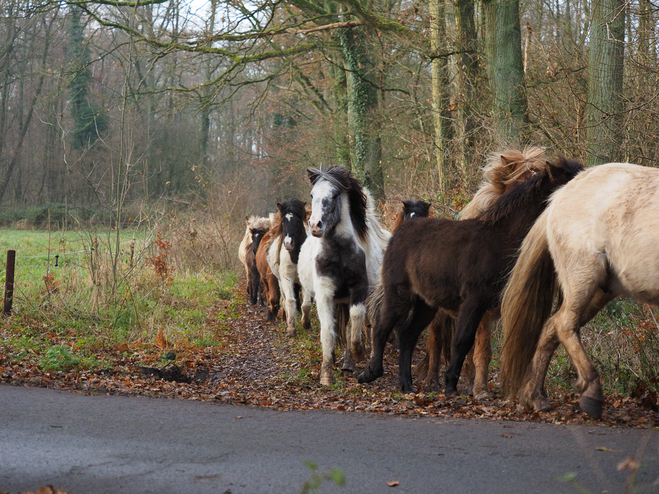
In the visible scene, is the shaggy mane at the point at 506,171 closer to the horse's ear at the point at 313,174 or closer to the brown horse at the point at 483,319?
the brown horse at the point at 483,319

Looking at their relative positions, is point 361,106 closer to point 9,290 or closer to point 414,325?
point 9,290

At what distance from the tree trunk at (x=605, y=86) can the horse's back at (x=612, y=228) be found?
4.42 m

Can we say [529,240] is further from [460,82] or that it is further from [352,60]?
[352,60]

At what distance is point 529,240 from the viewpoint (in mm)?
6184

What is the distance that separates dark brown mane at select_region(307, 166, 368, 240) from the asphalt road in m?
3.73

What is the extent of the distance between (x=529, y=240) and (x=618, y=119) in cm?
476

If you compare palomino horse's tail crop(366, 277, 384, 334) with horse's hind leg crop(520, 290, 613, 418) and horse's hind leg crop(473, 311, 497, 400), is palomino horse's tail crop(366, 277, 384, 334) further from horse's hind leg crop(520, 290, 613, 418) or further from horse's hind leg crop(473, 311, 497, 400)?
horse's hind leg crop(520, 290, 613, 418)

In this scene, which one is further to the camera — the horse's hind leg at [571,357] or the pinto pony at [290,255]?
the pinto pony at [290,255]

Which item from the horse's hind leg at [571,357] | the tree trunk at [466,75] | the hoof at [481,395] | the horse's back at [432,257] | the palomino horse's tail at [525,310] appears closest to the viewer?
the horse's hind leg at [571,357]

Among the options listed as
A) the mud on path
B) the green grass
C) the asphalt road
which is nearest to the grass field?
the green grass

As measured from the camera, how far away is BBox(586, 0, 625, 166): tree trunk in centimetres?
990

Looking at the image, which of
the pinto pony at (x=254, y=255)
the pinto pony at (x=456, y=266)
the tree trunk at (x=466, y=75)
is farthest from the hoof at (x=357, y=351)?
the pinto pony at (x=254, y=255)

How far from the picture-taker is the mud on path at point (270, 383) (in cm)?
619

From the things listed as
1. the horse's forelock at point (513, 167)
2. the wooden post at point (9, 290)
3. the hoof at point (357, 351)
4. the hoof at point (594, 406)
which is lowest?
the hoof at point (357, 351)
